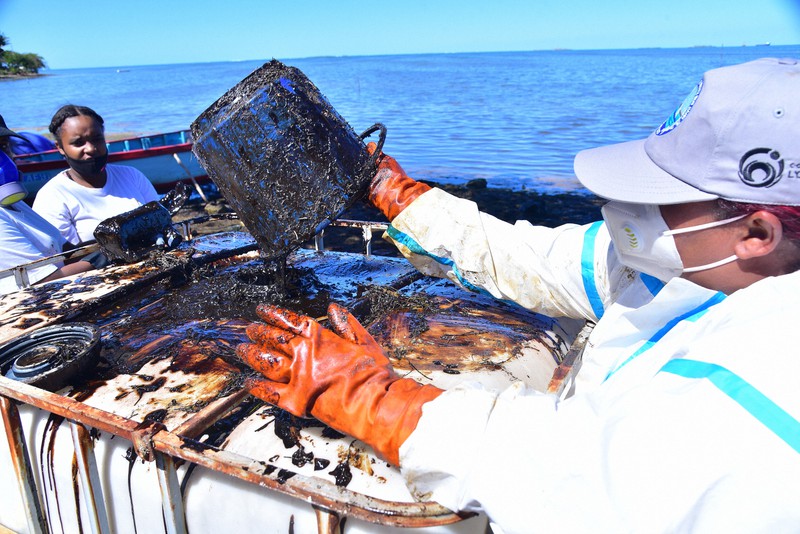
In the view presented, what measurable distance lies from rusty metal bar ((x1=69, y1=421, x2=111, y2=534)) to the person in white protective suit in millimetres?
697

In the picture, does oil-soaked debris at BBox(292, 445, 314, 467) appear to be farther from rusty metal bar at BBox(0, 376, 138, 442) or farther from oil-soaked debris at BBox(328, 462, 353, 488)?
rusty metal bar at BBox(0, 376, 138, 442)

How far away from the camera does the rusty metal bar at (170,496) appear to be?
1582mm

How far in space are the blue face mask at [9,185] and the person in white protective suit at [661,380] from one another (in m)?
2.83

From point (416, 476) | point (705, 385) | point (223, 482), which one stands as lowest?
point (223, 482)

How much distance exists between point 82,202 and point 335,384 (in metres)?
3.74

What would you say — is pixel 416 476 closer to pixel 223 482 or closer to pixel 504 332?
pixel 223 482

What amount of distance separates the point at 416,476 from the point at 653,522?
0.57 meters

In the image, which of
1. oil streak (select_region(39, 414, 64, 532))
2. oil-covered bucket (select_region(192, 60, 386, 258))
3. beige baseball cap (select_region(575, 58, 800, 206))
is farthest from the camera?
oil-covered bucket (select_region(192, 60, 386, 258))

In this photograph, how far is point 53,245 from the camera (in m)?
3.81

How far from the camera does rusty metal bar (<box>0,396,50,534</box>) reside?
1.90 metres

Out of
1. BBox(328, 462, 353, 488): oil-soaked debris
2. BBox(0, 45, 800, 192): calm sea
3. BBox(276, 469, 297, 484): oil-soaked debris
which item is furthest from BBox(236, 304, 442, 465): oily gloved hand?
BBox(0, 45, 800, 192): calm sea

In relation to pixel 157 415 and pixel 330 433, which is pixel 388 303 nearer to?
pixel 330 433

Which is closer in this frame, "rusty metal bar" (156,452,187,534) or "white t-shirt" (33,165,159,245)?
"rusty metal bar" (156,452,187,534)

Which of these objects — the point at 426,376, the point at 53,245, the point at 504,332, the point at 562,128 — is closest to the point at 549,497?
the point at 426,376
